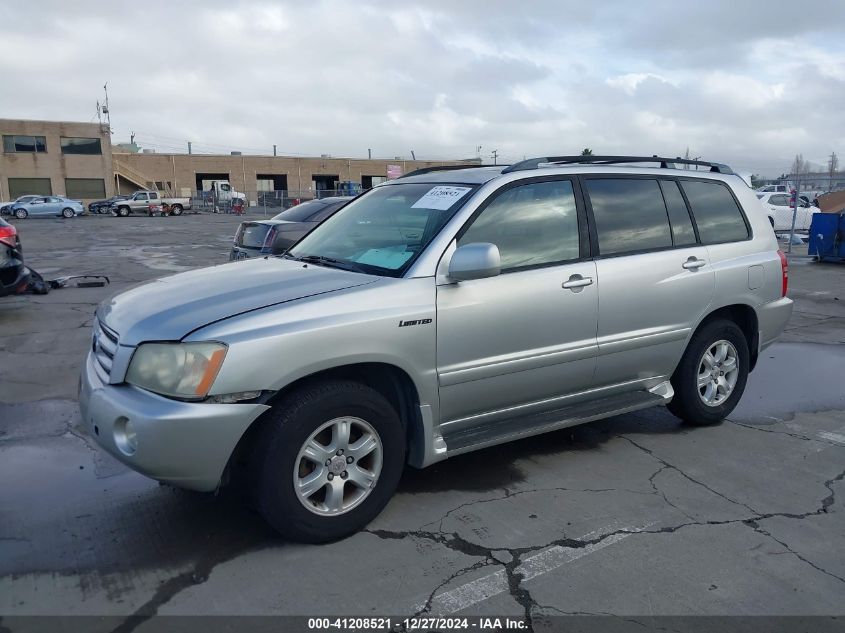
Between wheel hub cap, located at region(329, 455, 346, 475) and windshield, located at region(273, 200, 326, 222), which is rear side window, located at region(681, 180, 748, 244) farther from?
windshield, located at region(273, 200, 326, 222)

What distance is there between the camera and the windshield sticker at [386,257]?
3.88m

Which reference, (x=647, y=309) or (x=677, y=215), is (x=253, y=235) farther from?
(x=647, y=309)

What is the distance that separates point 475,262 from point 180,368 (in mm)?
1552

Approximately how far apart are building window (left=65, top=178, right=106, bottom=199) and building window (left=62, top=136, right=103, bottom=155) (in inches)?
87.9

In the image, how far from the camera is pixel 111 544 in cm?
347

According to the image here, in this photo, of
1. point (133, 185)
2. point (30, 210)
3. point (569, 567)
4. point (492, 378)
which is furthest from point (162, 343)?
point (133, 185)

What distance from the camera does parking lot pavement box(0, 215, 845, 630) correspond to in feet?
10.0

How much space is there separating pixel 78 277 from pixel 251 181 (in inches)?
2408

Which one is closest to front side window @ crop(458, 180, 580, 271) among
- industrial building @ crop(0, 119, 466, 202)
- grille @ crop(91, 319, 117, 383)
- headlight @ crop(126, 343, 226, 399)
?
headlight @ crop(126, 343, 226, 399)

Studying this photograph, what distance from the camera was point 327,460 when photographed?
3.43 m

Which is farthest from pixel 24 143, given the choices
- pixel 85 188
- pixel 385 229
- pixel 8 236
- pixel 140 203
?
pixel 385 229

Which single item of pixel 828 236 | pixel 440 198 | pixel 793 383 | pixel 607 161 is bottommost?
pixel 793 383

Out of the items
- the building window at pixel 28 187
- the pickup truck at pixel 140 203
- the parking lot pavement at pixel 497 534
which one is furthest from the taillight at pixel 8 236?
the building window at pixel 28 187

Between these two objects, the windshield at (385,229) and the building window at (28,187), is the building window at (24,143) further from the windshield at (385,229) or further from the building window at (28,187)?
the windshield at (385,229)
